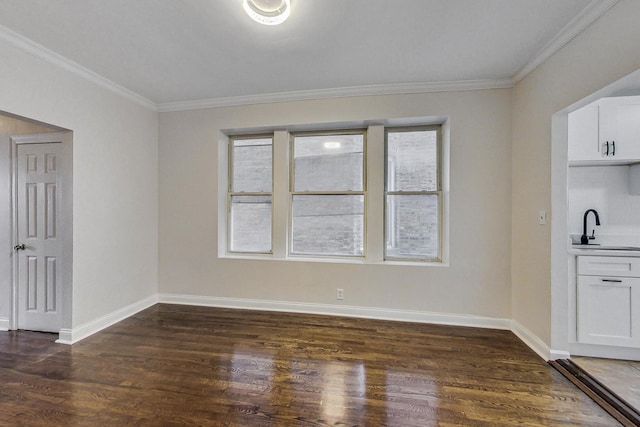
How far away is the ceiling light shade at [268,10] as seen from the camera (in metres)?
1.81

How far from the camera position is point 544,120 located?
8.04 feet

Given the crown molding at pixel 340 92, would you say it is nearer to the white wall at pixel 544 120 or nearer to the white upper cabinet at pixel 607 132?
the white wall at pixel 544 120

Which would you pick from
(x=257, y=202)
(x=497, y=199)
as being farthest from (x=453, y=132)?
(x=257, y=202)

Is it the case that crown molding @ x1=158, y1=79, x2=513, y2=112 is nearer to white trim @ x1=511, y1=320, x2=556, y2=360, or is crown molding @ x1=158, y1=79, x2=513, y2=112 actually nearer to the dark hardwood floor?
white trim @ x1=511, y1=320, x2=556, y2=360

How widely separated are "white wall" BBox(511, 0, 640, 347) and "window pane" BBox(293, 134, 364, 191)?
1700 mm

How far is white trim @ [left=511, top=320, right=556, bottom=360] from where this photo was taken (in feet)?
7.88

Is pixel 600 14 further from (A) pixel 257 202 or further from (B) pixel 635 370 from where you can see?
(A) pixel 257 202

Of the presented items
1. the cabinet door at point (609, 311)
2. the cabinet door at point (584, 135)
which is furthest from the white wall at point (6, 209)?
the cabinet door at point (609, 311)

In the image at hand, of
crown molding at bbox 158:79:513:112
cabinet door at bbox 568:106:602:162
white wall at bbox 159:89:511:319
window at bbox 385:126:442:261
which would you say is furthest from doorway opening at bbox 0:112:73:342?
cabinet door at bbox 568:106:602:162

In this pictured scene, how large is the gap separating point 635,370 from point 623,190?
1733mm

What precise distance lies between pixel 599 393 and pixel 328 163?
123 inches

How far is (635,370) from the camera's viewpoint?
2.25 meters

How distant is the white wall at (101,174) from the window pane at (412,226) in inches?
123

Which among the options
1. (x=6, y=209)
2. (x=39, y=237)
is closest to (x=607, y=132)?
(x=39, y=237)
